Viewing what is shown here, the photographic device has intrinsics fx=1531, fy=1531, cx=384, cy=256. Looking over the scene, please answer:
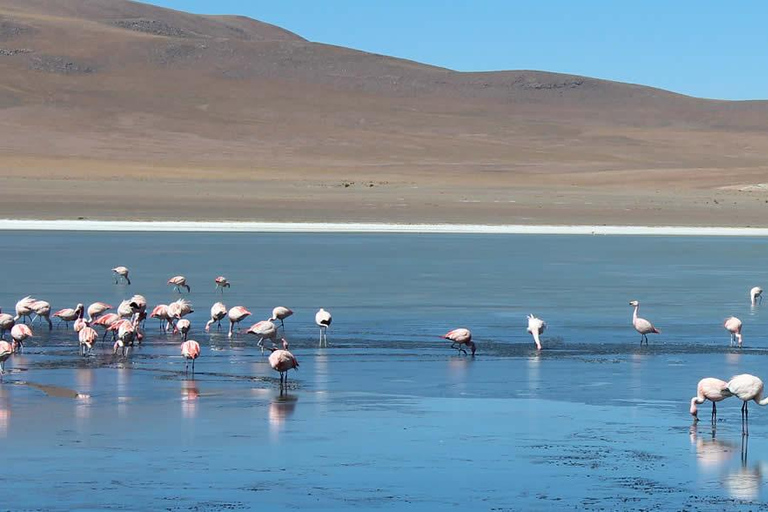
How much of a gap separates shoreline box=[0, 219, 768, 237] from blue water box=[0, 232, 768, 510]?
18.2 metres

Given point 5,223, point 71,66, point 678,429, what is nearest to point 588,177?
point 5,223

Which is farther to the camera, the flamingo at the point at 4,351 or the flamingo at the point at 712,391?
the flamingo at the point at 4,351

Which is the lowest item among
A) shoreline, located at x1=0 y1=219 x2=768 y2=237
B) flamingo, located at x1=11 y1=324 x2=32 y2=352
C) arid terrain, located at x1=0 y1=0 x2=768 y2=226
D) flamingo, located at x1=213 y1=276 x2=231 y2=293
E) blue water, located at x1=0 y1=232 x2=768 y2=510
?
blue water, located at x1=0 y1=232 x2=768 y2=510

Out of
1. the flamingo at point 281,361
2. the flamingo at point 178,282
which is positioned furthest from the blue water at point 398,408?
the flamingo at point 178,282

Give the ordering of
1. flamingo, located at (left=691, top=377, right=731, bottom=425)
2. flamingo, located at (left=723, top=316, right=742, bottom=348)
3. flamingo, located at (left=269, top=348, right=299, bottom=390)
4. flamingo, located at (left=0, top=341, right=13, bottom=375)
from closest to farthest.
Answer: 1. flamingo, located at (left=691, top=377, right=731, bottom=425)
2. flamingo, located at (left=269, top=348, right=299, bottom=390)
3. flamingo, located at (left=0, top=341, right=13, bottom=375)
4. flamingo, located at (left=723, top=316, right=742, bottom=348)

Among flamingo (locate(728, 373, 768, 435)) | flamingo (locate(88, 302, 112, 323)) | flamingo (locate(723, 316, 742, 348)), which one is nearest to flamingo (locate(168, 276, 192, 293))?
flamingo (locate(88, 302, 112, 323))

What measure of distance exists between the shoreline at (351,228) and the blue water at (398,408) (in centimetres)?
1821

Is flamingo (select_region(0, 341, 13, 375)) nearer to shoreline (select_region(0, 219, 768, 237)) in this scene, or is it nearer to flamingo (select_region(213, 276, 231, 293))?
flamingo (select_region(213, 276, 231, 293))

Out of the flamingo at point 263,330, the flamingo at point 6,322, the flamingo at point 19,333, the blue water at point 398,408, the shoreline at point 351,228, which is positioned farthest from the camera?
the shoreline at point 351,228

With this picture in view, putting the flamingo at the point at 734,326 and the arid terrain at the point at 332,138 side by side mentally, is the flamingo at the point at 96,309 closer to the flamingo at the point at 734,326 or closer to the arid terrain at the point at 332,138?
the flamingo at the point at 734,326

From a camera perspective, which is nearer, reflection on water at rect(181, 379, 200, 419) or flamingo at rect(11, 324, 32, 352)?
reflection on water at rect(181, 379, 200, 419)

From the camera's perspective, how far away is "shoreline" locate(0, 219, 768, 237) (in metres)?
42.9

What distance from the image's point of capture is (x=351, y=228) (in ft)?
144

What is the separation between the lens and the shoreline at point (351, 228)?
42938 mm
